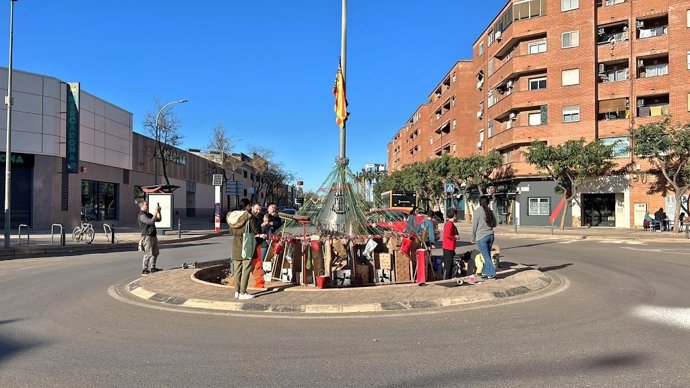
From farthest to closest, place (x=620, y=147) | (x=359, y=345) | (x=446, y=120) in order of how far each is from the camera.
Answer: (x=446, y=120) → (x=620, y=147) → (x=359, y=345)

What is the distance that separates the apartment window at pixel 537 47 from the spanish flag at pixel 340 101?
1320 inches

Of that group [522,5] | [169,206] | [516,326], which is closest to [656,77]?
[522,5]

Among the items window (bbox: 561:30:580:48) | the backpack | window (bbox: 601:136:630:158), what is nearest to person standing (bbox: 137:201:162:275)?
the backpack

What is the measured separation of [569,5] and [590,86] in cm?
670

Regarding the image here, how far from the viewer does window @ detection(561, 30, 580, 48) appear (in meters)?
37.2

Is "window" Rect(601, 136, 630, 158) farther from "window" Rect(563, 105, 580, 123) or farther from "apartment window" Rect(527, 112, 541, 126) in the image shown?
"apartment window" Rect(527, 112, 541, 126)

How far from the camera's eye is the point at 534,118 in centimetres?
3941

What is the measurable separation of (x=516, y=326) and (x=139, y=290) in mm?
6484

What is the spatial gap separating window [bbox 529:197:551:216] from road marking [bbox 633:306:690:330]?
3293cm

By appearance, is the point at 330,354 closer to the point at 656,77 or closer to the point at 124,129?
the point at 124,129

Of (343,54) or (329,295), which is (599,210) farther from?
(329,295)

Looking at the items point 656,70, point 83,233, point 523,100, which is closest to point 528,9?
point 523,100

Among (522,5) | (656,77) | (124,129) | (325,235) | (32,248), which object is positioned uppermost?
(522,5)

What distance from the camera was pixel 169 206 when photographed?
966 inches
